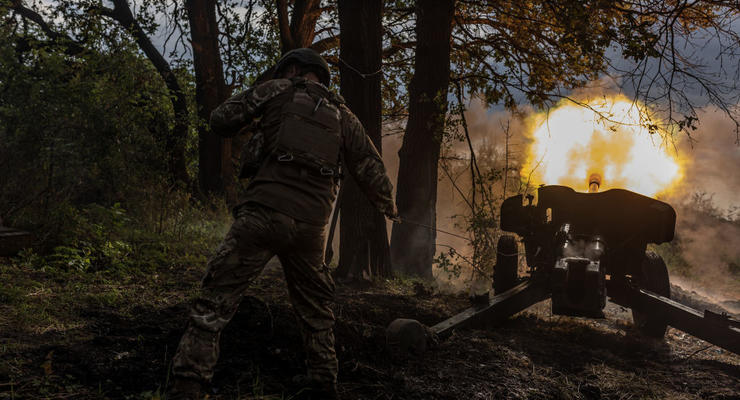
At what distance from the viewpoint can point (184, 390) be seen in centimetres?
304

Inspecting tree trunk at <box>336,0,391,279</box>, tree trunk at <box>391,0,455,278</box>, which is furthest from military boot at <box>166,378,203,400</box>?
tree trunk at <box>391,0,455,278</box>

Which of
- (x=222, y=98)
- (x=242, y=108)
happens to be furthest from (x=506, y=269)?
(x=222, y=98)

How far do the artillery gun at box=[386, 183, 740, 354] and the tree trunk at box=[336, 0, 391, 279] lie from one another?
5.99 feet

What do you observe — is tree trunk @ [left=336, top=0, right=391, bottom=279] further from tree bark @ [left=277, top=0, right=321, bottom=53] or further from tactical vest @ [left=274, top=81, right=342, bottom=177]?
tactical vest @ [left=274, top=81, right=342, bottom=177]

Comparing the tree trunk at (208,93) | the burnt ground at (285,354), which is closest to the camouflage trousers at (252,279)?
the burnt ground at (285,354)

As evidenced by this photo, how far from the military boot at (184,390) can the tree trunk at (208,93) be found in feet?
34.9

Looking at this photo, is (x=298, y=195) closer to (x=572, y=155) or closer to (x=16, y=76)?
(x=16, y=76)

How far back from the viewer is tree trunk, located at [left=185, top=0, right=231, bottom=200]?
1347 cm

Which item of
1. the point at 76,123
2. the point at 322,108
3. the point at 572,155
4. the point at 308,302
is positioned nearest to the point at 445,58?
the point at 572,155

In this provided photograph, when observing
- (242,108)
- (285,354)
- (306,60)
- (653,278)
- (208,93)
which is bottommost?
(285,354)

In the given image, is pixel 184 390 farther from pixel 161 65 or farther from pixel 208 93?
pixel 161 65

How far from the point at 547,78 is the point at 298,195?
9.39m

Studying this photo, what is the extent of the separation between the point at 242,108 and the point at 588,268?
354cm

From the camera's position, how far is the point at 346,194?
7.85 m
